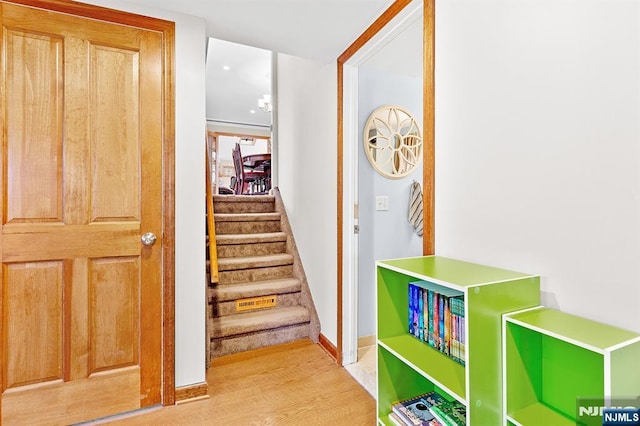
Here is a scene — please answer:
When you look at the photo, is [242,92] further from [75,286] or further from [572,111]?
[572,111]

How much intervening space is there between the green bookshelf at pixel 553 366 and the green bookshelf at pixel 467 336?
1.5 inches

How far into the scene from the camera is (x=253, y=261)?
9.77 feet

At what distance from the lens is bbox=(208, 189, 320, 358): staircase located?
2.51 metres

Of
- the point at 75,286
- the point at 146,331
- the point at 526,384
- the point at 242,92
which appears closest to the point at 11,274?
the point at 75,286

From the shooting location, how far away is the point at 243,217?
3445mm

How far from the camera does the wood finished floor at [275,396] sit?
1.72 meters

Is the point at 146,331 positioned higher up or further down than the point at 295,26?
further down

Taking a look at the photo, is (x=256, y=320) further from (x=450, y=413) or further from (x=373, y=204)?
(x=450, y=413)

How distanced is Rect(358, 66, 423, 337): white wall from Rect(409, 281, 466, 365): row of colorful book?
1143 millimetres

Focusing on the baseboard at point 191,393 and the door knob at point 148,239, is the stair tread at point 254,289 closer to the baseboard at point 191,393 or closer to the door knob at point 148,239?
the baseboard at point 191,393

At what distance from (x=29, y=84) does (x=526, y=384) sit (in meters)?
2.45

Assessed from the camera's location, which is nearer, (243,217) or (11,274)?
(11,274)

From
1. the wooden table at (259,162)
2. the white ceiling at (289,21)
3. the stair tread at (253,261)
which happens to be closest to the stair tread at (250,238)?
the stair tread at (253,261)

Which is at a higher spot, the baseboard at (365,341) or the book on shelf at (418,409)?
the book on shelf at (418,409)
